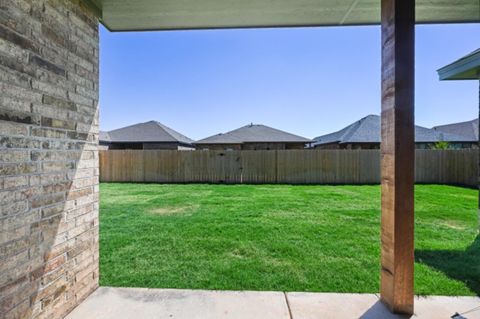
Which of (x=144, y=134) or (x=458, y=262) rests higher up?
(x=144, y=134)

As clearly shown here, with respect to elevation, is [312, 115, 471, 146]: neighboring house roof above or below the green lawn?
above

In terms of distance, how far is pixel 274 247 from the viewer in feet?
13.1

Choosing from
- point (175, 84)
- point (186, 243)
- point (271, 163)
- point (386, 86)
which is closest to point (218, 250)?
point (186, 243)

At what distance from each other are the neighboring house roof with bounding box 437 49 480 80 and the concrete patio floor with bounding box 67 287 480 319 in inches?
150

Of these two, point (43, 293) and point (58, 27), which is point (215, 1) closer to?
point (58, 27)

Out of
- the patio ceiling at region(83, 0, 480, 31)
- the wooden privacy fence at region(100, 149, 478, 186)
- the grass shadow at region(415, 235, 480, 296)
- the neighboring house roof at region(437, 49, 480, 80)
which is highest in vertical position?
the neighboring house roof at region(437, 49, 480, 80)

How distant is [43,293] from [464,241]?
549 cm

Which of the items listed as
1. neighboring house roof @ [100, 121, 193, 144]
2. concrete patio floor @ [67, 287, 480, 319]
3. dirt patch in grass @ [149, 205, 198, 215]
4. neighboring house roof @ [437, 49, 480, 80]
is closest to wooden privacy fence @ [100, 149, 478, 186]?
dirt patch in grass @ [149, 205, 198, 215]

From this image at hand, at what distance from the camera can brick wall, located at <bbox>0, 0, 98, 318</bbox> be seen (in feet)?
5.26

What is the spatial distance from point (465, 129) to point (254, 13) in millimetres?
28341

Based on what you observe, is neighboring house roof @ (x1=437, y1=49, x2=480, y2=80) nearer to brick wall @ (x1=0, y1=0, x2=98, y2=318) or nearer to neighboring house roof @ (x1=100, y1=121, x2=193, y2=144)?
brick wall @ (x1=0, y1=0, x2=98, y2=318)

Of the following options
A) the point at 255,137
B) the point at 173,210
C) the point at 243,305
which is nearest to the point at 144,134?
the point at 255,137

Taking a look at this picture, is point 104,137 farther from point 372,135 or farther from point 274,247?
point 274,247

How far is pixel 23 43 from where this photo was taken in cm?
172
